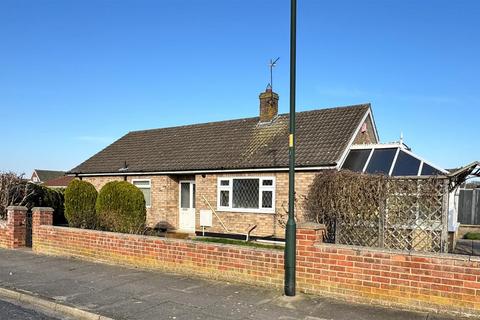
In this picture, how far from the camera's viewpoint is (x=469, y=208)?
20.3 metres

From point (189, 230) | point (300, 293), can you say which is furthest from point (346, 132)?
point (300, 293)

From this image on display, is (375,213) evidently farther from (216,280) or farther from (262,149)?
(262,149)

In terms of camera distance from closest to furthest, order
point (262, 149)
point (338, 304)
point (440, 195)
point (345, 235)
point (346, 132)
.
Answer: point (338, 304) → point (440, 195) → point (345, 235) → point (346, 132) → point (262, 149)

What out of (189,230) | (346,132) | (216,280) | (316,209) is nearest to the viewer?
(216,280)

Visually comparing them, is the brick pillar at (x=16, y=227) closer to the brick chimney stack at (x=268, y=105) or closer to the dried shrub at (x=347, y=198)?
the dried shrub at (x=347, y=198)

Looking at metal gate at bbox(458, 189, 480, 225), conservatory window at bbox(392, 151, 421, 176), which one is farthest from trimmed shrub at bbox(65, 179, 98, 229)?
metal gate at bbox(458, 189, 480, 225)

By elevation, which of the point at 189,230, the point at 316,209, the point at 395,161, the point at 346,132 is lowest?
the point at 189,230

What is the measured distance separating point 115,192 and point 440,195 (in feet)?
27.4

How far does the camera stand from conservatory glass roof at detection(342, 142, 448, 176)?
36.6 feet

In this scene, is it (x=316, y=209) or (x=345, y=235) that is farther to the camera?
(x=316, y=209)

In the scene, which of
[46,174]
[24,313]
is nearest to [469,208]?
[24,313]

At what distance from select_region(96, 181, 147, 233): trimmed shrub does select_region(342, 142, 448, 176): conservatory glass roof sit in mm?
6566

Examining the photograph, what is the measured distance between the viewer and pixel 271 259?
715 cm

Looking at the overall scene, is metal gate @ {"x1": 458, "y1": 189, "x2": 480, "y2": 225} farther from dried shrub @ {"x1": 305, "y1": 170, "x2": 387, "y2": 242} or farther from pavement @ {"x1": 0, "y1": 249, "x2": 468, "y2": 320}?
pavement @ {"x1": 0, "y1": 249, "x2": 468, "y2": 320}
